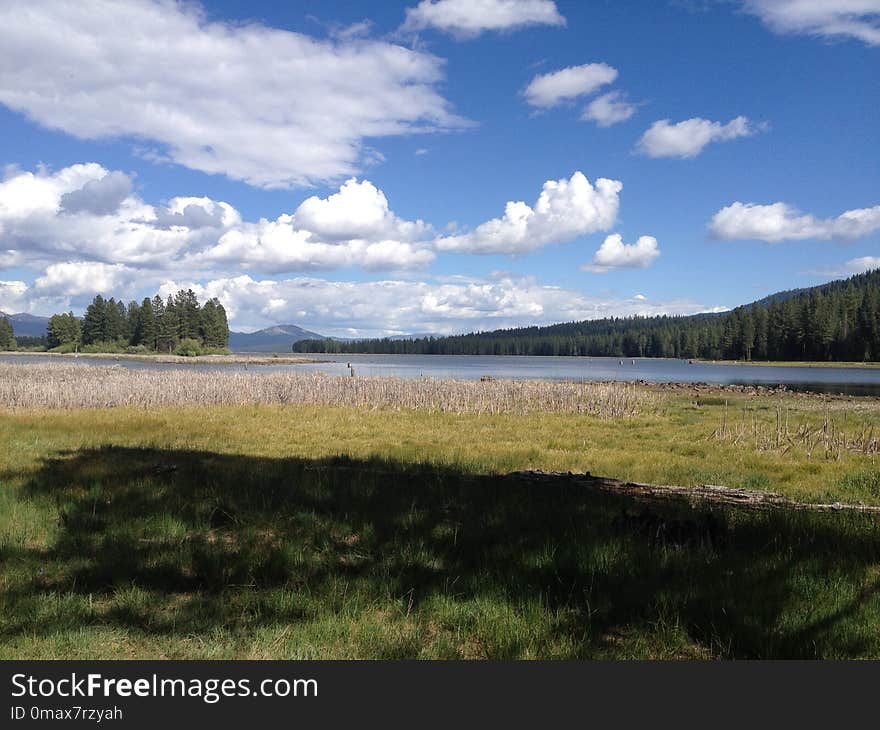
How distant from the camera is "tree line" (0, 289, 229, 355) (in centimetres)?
13912

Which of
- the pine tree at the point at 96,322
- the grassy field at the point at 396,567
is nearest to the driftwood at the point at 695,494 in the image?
the grassy field at the point at 396,567

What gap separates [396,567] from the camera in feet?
19.5

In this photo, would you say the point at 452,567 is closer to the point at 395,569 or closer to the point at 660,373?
the point at 395,569

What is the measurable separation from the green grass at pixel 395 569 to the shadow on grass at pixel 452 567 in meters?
0.02

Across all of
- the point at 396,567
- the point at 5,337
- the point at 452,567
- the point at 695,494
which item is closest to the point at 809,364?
the point at 695,494

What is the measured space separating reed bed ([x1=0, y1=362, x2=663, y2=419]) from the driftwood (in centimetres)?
1817

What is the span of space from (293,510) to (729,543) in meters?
5.24

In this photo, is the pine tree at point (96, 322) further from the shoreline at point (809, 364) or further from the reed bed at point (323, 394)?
the shoreline at point (809, 364)

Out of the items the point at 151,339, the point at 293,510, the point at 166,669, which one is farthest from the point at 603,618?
the point at 151,339

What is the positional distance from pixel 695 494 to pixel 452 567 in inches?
197

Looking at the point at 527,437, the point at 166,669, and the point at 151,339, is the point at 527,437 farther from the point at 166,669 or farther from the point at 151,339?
the point at 151,339

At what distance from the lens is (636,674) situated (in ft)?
12.9

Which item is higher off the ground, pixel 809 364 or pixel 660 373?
pixel 809 364

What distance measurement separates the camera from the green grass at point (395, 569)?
454cm
